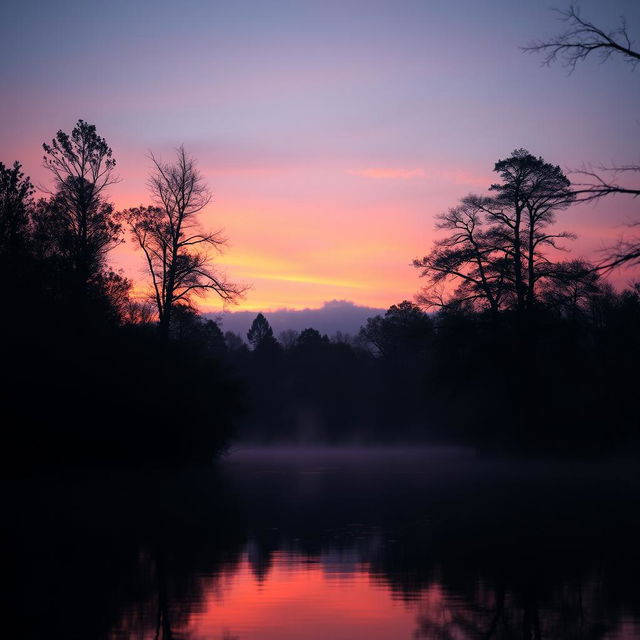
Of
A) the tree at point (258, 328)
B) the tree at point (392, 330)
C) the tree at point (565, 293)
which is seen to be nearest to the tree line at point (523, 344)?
the tree at point (565, 293)

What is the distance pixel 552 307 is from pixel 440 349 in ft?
19.6

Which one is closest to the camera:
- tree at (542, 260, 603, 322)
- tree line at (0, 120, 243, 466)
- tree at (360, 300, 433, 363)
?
tree line at (0, 120, 243, 466)

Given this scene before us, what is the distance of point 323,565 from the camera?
12289 mm

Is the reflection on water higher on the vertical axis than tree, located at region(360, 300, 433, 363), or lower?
lower

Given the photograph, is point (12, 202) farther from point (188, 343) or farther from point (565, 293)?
point (565, 293)

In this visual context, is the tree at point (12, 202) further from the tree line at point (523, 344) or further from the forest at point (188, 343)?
the tree line at point (523, 344)

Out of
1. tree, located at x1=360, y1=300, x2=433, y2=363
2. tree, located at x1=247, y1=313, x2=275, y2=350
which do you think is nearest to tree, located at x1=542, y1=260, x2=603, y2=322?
tree, located at x1=360, y1=300, x2=433, y2=363

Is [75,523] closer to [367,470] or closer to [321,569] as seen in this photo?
[321,569]

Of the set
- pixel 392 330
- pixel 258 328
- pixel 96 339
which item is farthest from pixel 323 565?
pixel 258 328

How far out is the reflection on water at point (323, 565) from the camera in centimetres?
870

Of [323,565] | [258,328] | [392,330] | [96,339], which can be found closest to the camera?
[323,565]

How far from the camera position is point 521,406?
42.8m

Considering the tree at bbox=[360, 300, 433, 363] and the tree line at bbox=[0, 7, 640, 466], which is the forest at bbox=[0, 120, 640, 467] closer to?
the tree line at bbox=[0, 7, 640, 466]

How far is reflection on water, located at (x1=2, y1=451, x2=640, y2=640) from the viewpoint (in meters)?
8.70
